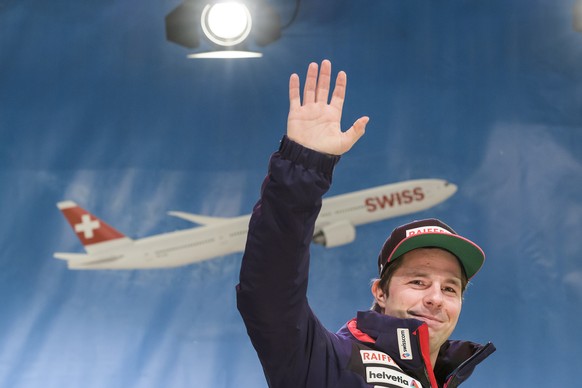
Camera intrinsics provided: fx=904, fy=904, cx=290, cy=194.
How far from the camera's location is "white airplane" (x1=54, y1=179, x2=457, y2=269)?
432 cm

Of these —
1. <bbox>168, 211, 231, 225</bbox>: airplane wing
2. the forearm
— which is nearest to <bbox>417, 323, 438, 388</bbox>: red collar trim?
the forearm

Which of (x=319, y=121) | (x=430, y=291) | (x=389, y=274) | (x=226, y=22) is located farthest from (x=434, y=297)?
(x=226, y=22)

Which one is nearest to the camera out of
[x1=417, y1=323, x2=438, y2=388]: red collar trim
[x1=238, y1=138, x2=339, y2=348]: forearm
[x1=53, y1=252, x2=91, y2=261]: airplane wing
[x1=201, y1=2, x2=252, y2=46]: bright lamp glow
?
[x1=238, y1=138, x2=339, y2=348]: forearm

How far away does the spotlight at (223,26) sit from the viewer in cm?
392

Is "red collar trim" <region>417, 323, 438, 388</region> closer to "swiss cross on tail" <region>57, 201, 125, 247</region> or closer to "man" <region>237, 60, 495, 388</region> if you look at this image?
"man" <region>237, 60, 495, 388</region>

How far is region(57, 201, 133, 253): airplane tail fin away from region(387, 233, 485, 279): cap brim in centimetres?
275

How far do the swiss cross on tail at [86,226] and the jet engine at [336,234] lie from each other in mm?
967

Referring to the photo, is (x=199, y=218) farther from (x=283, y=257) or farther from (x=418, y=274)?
(x=283, y=257)

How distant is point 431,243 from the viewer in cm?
176

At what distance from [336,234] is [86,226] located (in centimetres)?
120

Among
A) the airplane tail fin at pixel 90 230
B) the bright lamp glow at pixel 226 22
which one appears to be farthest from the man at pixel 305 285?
the airplane tail fin at pixel 90 230

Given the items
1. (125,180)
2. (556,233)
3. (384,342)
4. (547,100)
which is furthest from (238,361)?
(384,342)

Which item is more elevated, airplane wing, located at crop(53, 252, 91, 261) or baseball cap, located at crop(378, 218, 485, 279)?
airplane wing, located at crop(53, 252, 91, 261)

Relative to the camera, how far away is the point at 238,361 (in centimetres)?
426
